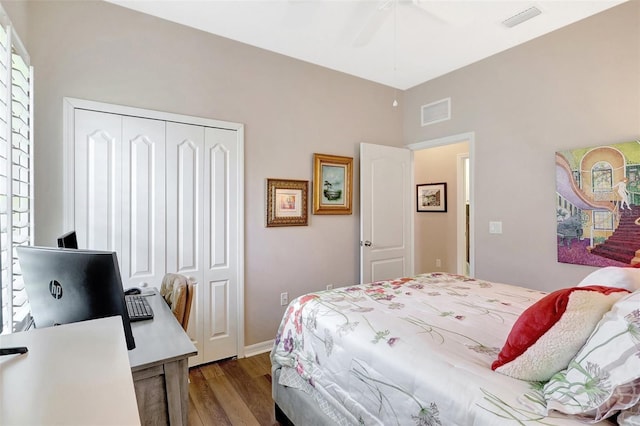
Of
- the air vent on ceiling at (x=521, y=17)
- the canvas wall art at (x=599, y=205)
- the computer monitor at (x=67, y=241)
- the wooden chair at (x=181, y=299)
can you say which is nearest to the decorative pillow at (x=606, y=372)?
the wooden chair at (x=181, y=299)

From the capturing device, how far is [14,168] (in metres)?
1.68

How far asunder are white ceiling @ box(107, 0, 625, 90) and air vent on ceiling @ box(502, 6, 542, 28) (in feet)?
0.12

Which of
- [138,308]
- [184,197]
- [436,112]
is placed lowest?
[138,308]

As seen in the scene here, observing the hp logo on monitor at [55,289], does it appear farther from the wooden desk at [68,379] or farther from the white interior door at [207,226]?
the white interior door at [207,226]

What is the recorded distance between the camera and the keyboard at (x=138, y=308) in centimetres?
143

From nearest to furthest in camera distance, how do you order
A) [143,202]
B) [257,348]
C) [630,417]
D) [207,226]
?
[630,417], [143,202], [207,226], [257,348]

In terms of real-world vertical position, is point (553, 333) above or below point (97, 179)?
below

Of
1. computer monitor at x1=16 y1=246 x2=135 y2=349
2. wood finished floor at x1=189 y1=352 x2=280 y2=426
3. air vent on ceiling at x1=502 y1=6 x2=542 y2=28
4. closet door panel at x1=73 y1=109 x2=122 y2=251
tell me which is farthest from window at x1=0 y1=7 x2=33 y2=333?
air vent on ceiling at x1=502 y1=6 x2=542 y2=28

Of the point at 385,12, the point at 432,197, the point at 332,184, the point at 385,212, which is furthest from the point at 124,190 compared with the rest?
the point at 432,197

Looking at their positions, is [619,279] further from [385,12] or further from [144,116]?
[144,116]

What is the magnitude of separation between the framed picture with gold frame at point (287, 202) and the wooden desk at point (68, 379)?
221cm

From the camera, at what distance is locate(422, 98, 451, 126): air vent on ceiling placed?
3.51 m

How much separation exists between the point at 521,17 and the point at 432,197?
2770mm

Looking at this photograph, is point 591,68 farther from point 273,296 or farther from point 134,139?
point 134,139
